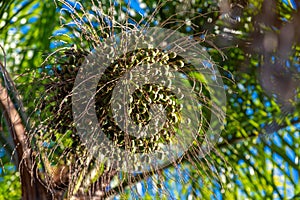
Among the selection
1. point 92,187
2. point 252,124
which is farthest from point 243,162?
point 92,187

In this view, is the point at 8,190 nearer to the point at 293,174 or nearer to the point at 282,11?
the point at 293,174

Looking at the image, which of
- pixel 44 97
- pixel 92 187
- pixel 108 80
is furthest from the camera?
pixel 92 187

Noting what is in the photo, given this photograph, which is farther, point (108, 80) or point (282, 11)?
point (282, 11)

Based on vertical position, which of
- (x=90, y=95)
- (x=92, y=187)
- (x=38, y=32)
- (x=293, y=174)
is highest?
(x=38, y=32)

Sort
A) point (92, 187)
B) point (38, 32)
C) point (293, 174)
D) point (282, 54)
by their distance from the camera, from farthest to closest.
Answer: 1. point (38, 32)
2. point (293, 174)
3. point (92, 187)
4. point (282, 54)

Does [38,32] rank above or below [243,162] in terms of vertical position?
above

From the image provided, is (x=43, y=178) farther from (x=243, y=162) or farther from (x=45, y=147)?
(x=243, y=162)
